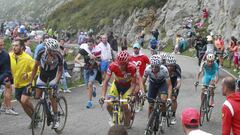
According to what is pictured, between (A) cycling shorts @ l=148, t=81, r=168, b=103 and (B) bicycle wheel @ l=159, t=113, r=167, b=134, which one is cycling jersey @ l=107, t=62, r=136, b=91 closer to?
(A) cycling shorts @ l=148, t=81, r=168, b=103

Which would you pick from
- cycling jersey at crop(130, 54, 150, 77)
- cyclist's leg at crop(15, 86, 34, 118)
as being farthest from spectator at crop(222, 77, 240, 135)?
cycling jersey at crop(130, 54, 150, 77)

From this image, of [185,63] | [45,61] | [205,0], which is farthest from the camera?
[205,0]

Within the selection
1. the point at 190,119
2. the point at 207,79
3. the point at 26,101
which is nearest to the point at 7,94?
the point at 26,101

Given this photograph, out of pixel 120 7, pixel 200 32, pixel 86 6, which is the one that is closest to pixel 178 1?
pixel 200 32

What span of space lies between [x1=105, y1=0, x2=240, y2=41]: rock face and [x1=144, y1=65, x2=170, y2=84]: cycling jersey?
21.1 meters

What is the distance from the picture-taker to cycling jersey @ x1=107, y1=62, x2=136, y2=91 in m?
10.9

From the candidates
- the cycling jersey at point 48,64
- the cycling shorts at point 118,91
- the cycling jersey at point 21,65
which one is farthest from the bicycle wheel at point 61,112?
the cycling jersey at point 21,65

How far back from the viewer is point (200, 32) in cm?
4025

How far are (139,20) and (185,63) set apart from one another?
71.1ft

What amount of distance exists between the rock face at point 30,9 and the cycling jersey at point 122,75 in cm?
9860

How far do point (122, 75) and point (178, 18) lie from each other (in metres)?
35.0

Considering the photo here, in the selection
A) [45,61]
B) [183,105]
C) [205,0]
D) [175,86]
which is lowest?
[183,105]

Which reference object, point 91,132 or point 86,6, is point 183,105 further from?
point 86,6

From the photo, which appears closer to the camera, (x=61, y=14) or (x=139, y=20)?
(x=139, y=20)
